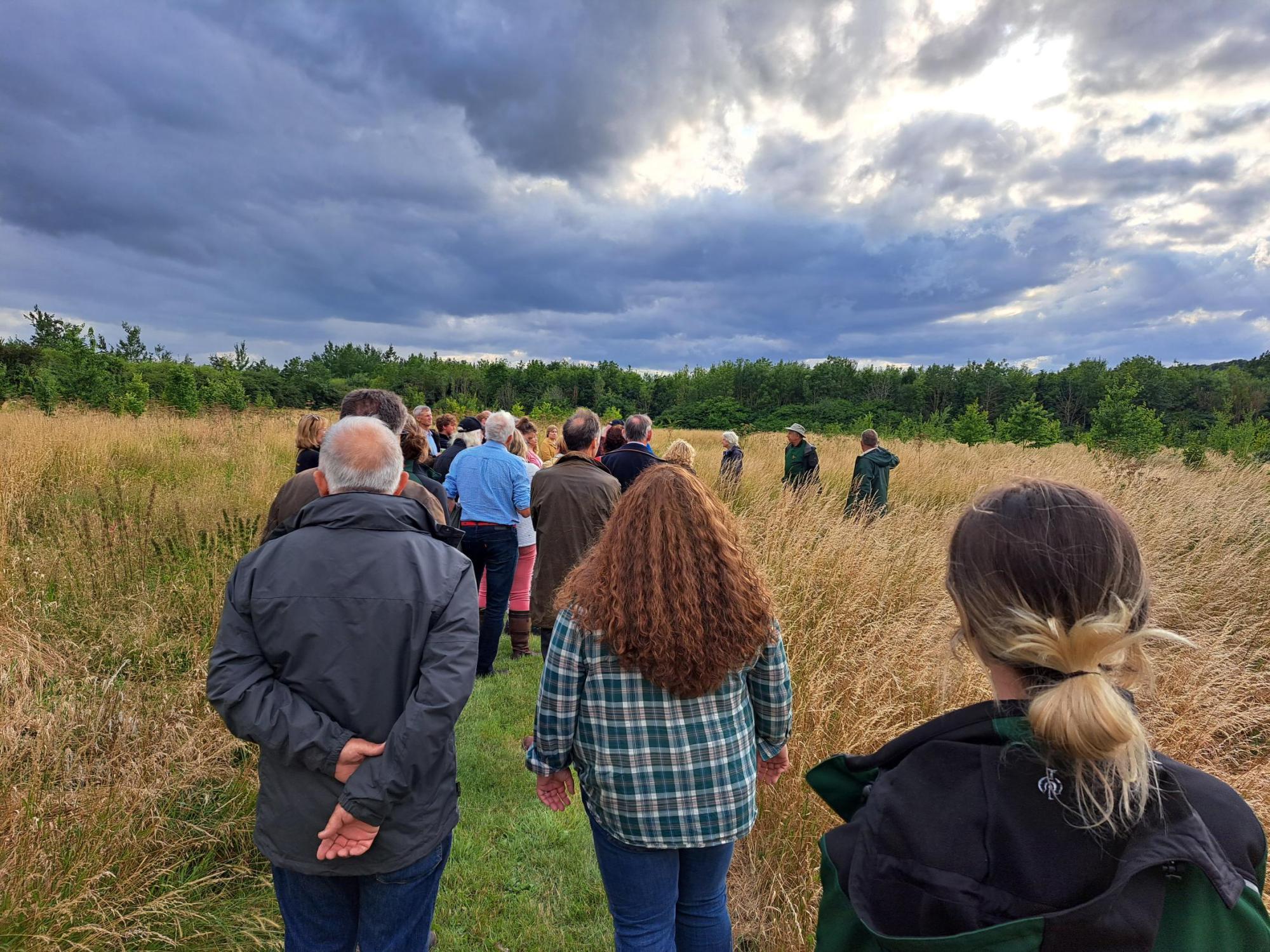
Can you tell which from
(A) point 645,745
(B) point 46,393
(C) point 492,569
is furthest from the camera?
(B) point 46,393

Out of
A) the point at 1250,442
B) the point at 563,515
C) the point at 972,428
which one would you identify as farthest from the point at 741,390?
the point at 563,515

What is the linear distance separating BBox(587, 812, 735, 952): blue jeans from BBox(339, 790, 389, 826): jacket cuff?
624 mm

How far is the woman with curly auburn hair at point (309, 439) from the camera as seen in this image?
447 cm

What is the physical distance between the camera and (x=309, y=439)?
452 cm

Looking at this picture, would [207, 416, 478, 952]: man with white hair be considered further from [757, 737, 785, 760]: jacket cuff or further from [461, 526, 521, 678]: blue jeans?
[461, 526, 521, 678]: blue jeans

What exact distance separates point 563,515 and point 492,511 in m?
0.79

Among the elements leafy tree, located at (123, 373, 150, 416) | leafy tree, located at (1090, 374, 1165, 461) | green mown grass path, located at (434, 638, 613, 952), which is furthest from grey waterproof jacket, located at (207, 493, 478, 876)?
leafy tree, located at (123, 373, 150, 416)

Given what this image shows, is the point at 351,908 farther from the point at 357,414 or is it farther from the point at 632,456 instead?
the point at 632,456

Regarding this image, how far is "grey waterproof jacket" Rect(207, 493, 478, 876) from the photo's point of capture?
1760 mm

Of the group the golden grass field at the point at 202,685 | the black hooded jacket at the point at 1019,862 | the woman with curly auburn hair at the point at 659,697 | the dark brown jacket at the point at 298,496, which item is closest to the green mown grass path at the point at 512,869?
the golden grass field at the point at 202,685

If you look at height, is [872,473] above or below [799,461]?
below

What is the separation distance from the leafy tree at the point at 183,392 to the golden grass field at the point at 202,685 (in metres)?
13.2

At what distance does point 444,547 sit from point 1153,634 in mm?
1793

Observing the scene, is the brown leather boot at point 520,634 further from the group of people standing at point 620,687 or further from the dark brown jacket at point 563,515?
the group of people standing at point 620,687
